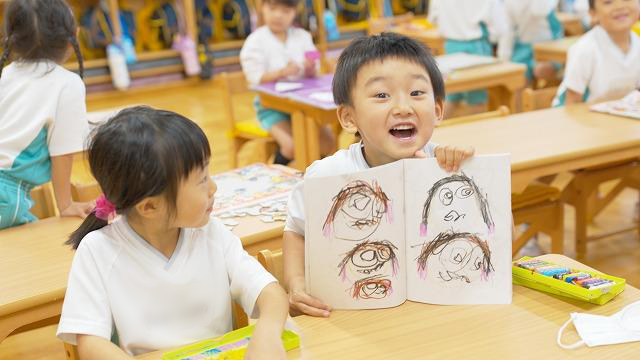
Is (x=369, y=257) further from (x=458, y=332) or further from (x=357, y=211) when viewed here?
(x=458, y=332)

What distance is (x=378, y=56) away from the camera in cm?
140

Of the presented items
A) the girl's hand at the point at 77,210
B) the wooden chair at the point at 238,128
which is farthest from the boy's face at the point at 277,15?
the girl's hand at the point at 77,210

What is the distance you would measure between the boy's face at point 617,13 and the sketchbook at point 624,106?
30cm

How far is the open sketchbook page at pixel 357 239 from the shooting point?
4.18ft

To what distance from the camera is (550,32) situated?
4684 millimetres

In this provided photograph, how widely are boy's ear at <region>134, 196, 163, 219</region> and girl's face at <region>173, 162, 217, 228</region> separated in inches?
1.2

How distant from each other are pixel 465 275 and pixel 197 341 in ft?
1.53

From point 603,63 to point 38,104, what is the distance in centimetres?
210

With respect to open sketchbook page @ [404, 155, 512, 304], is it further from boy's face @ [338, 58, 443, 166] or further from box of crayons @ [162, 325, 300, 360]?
box of crayons @ [162, 325, 300, 360]

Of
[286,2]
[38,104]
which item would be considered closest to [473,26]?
[286,2]

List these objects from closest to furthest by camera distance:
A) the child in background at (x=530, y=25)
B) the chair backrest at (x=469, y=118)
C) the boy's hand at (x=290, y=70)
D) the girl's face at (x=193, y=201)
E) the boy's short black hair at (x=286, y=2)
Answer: the girl's face at (x=193, y=201)
the chair backrest at (x=469, y=118)
the boy's hand at (x=290, y=70)
the boy's short black hair at (x=286, y=2)
the child in background at (x=530, y=25)

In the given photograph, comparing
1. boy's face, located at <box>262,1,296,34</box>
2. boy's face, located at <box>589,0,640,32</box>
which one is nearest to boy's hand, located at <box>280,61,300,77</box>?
boy's face, located at <box>262,1,296,34</box>

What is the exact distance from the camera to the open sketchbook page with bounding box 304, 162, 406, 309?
127cm

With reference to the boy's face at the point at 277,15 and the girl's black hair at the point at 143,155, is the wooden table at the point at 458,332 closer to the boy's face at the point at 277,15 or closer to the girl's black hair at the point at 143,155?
the girl's black hair at the point at 143,155
